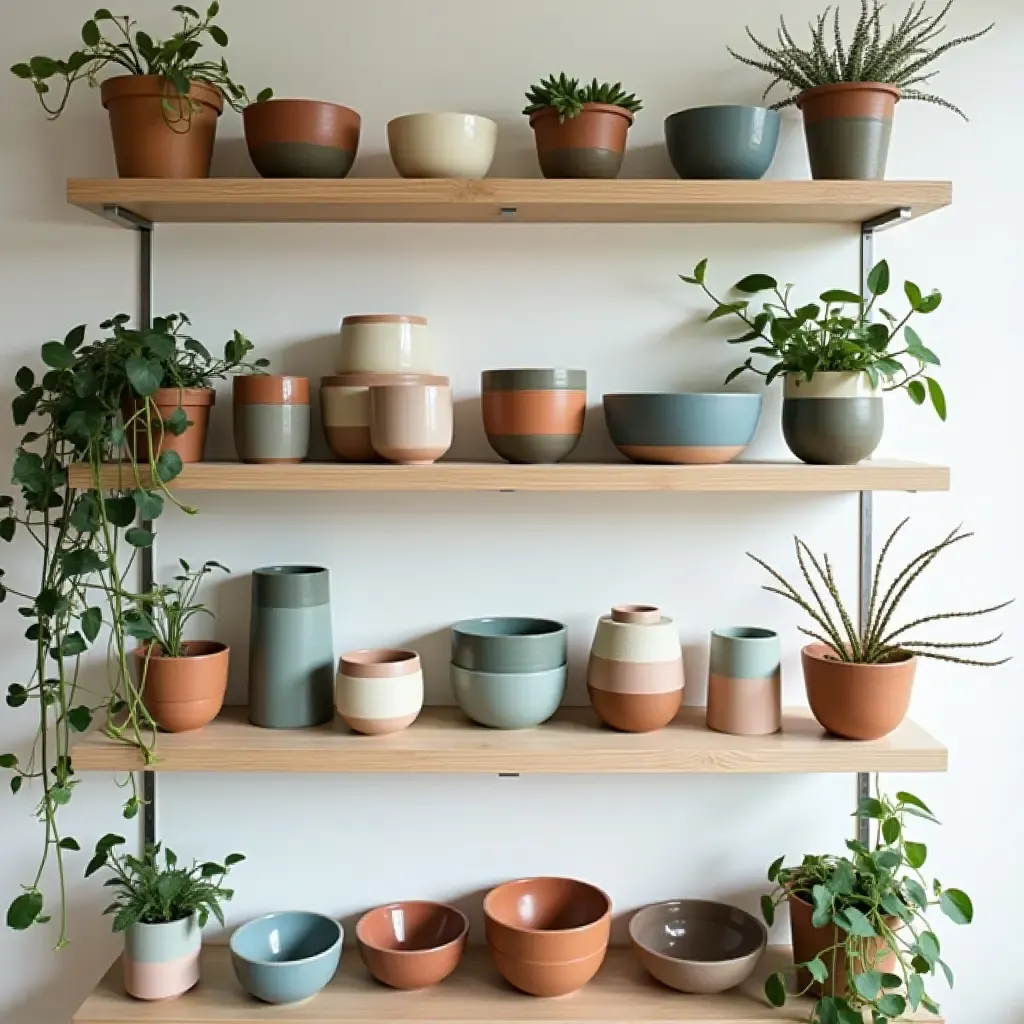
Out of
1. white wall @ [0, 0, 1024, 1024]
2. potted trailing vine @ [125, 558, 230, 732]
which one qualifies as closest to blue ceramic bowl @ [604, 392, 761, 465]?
white wall @ [0, 0, 1024, 1024]

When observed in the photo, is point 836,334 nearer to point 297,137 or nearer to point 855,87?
point 855,87

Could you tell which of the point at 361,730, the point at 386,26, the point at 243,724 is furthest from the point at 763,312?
the point at 243,724

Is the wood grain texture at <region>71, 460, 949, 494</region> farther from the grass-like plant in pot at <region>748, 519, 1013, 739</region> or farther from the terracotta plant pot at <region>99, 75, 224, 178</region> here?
the terracotta plant pot at <region>99, 75, 224, 178</region>

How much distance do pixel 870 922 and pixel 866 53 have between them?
1150 millimetres

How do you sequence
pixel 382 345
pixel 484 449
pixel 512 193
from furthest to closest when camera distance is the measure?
pixel 484 449, pixel 382 345, pixel 512 193

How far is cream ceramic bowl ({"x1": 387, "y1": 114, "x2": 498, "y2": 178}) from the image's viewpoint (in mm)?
1452

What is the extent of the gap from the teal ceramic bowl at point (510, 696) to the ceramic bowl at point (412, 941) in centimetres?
32

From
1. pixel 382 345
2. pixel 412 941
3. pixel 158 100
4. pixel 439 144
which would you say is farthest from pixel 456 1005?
pixel 158 100

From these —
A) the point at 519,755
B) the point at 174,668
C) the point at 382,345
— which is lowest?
the point at 519,755

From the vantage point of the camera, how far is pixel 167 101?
1463mm

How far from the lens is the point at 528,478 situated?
1443mm

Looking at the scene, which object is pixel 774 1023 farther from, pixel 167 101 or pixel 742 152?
pixel 167 101

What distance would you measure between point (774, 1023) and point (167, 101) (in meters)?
1.46

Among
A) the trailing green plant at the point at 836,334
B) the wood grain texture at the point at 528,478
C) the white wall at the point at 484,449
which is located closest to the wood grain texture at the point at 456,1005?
the white wall at the point at 484,449
